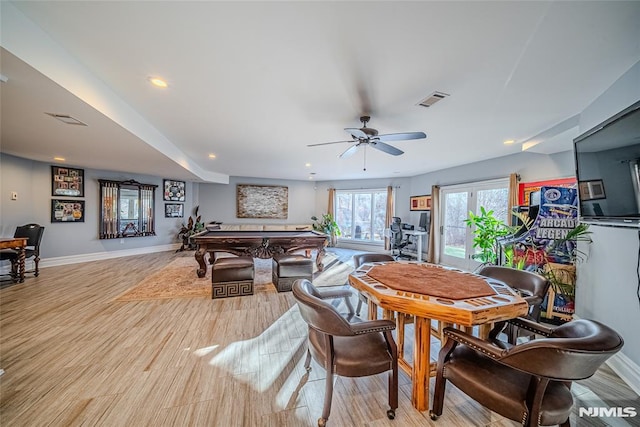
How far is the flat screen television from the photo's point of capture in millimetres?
1536

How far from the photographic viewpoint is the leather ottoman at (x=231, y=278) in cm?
360

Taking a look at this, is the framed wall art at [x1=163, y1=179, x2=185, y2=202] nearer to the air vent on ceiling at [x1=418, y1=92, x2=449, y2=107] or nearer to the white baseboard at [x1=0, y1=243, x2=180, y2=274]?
the white baseboard at [x1=0, y1=243, x2=180, y2=274]

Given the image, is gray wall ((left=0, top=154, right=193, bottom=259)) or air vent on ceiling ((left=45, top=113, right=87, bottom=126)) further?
gray wall ((left=0, top=154, right=193, bottom=259))

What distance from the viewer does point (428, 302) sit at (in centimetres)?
145

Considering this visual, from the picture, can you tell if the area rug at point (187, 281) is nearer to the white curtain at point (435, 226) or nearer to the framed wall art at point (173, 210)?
the framed wall art at point (173, 210)

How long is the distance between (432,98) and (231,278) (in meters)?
3.76

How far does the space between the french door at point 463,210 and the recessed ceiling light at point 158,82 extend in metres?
6.01

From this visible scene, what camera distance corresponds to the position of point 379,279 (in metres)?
1.90

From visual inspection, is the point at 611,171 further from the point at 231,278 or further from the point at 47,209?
the point at 47,209

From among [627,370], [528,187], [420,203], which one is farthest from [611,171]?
[420,203]

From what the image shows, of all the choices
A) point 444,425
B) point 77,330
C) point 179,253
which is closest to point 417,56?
point 444,425

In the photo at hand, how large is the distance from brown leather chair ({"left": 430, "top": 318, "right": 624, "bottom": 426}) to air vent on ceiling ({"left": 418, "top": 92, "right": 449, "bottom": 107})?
2187 mm

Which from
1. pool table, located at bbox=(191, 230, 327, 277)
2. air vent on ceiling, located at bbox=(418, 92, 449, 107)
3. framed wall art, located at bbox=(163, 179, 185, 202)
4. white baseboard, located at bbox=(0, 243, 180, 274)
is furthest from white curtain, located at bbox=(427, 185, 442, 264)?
white baseboard, located at bbox=(0, 243, 180, 274)

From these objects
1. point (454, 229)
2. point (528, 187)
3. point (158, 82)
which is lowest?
point (454, 229)
